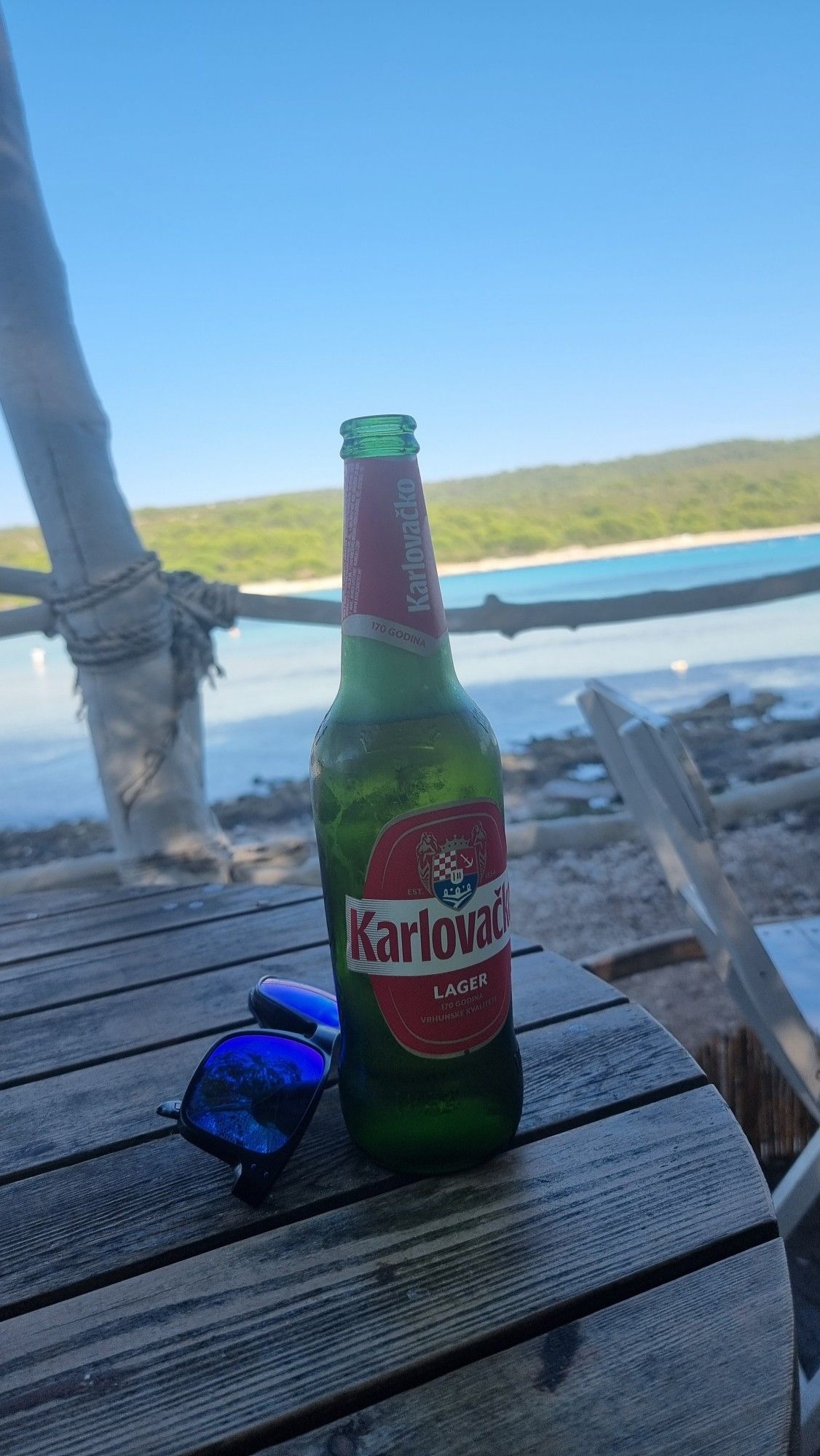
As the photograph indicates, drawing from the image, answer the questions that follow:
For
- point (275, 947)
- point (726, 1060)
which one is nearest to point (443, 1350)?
point (275, 947)

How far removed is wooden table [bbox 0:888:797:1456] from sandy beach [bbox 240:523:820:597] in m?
17.2

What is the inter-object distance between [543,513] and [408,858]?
85.4ft

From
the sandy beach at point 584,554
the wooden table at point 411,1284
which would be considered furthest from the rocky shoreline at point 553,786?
the sandy beach at point 584,554

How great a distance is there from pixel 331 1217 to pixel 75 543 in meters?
1.88

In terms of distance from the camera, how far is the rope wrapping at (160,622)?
221 cm

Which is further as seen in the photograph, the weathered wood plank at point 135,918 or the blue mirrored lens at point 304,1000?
the weathered wood plank at point 135,918

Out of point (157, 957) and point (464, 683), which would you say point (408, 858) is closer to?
point (157, 957)

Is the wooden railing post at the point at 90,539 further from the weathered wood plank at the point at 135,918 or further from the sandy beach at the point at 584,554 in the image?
the sandy beach at the point at 584,554

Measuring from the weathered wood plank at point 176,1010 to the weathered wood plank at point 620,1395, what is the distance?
0.38 meters

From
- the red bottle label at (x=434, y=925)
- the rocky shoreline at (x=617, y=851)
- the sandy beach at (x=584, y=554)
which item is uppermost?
the sandy beach at (x=584, y=554)

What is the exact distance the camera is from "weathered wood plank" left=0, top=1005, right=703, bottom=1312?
2.13 feet

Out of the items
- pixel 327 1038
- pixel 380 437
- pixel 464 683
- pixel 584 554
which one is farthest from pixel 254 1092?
pixel 584 554

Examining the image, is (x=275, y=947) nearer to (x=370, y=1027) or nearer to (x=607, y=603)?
(x=370, y=1027)

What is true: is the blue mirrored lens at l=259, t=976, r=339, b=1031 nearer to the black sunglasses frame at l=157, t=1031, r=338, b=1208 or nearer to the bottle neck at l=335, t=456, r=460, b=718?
the black sunglasses frame at l=157, t=1031, r=338, b=1208
